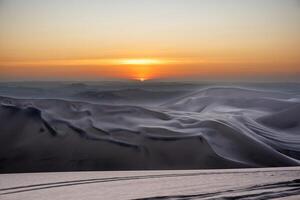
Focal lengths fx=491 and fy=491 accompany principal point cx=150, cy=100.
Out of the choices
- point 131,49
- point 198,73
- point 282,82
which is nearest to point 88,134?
point 131,49

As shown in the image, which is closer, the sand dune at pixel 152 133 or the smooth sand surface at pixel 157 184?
the smooth sand surface at pixel 157 184

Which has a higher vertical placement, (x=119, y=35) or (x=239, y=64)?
→ (x=119, y=35)

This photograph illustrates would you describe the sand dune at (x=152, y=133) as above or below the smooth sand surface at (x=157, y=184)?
above

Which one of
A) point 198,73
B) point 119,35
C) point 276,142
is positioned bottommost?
point 276,142

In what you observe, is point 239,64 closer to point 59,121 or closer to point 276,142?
point 276,142

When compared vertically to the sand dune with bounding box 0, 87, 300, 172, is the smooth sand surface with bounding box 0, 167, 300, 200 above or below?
below
